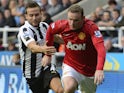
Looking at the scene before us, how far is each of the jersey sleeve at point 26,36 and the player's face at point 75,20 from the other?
0.65 meters

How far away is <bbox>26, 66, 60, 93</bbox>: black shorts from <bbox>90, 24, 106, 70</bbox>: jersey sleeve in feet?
2.95

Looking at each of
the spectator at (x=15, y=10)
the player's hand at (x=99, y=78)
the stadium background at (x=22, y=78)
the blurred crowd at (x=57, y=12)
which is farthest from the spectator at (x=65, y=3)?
the player's hand at (x=99, y=78)

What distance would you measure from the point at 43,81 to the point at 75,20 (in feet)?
3.81

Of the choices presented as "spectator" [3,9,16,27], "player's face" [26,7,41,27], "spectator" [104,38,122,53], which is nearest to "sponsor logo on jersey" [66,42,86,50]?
"player's face" [26,7,41,27]

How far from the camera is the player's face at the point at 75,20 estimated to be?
26.0 feet

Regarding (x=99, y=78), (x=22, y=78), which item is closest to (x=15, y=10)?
(x=22, y=78)

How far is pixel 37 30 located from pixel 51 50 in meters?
0.89

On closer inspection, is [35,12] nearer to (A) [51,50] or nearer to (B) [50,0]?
(A) [51,50]

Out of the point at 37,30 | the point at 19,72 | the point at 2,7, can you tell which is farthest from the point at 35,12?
the point at 2,7

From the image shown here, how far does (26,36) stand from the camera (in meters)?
8.27

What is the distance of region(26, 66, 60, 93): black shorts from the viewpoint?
27.4 feet

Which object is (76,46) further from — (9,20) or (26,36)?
(9,20)

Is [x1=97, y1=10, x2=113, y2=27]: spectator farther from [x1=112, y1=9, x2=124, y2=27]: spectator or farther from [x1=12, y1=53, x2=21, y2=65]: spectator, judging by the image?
[x1=12, y1=53, x2=21, y2=65]: spectator

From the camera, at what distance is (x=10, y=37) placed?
15.7 m
